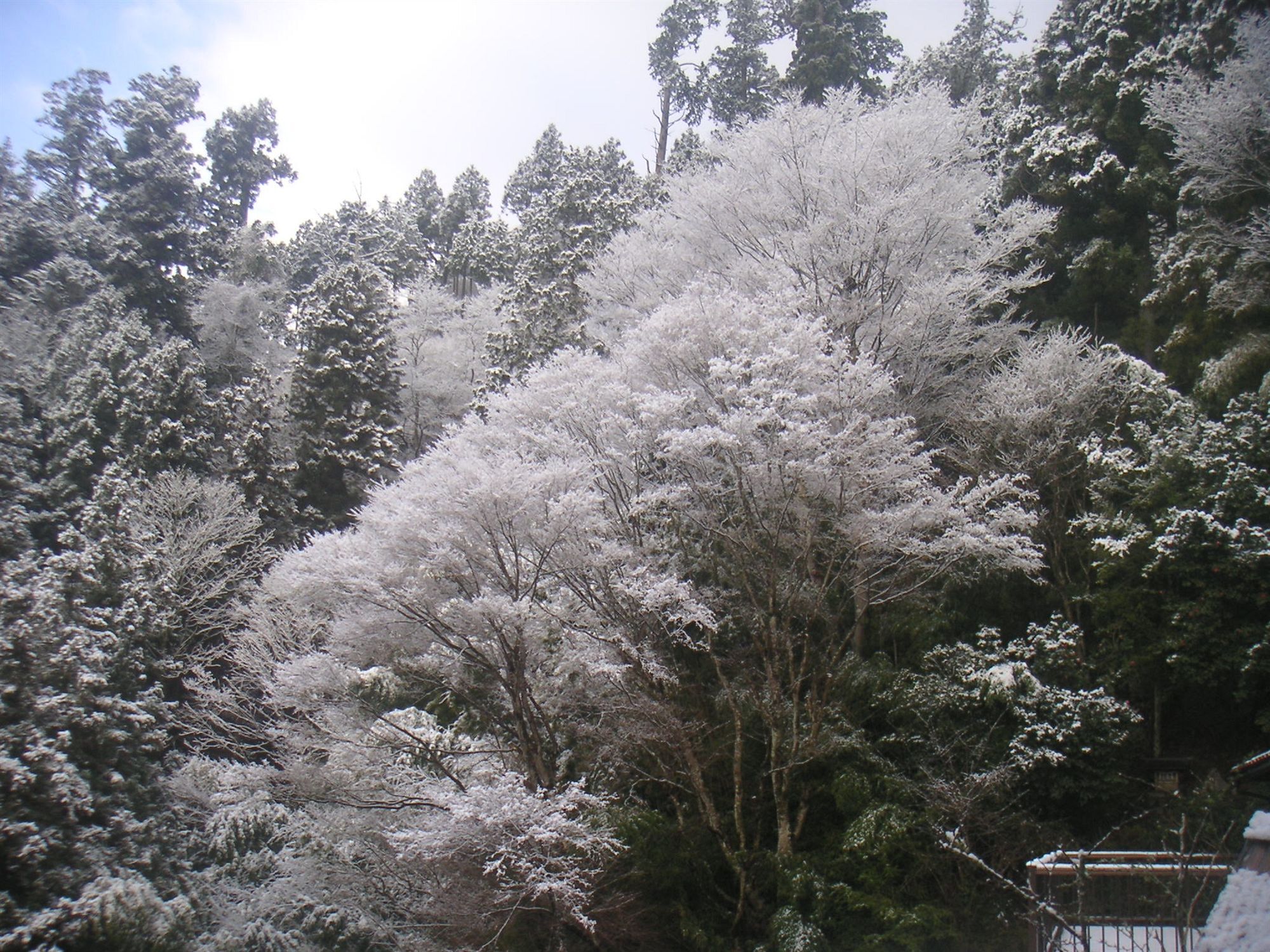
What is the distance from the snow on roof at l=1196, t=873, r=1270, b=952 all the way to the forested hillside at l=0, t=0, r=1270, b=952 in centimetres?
311

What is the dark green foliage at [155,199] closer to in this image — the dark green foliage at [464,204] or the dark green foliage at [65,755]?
the dark green foliage at [464,204]

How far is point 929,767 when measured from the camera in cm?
1026

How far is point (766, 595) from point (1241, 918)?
23.7 feet

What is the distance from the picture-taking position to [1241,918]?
4.39 metres

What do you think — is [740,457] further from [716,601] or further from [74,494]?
[74,494]

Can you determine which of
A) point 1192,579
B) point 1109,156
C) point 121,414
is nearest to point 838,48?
point 1109,156

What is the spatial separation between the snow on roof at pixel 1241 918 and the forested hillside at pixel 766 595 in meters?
3.11

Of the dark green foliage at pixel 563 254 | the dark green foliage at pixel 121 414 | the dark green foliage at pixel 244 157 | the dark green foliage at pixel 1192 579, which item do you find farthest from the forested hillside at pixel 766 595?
the dark green foliage at pixel 244 157

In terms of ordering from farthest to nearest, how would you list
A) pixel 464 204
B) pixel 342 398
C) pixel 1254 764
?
pixel 464 204
pixel 342 398
pixel 1254 764

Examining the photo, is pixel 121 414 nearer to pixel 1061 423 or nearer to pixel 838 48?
pixel 1061 423

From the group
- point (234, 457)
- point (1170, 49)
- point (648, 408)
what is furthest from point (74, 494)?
point (1170, 49)

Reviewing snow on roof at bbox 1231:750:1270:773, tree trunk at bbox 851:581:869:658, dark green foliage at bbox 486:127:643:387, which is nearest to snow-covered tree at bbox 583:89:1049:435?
tree trunk at bbox 851:581:869:658

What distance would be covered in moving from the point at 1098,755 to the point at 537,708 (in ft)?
22.6

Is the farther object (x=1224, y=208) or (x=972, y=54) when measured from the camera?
(x=972, y=54)
